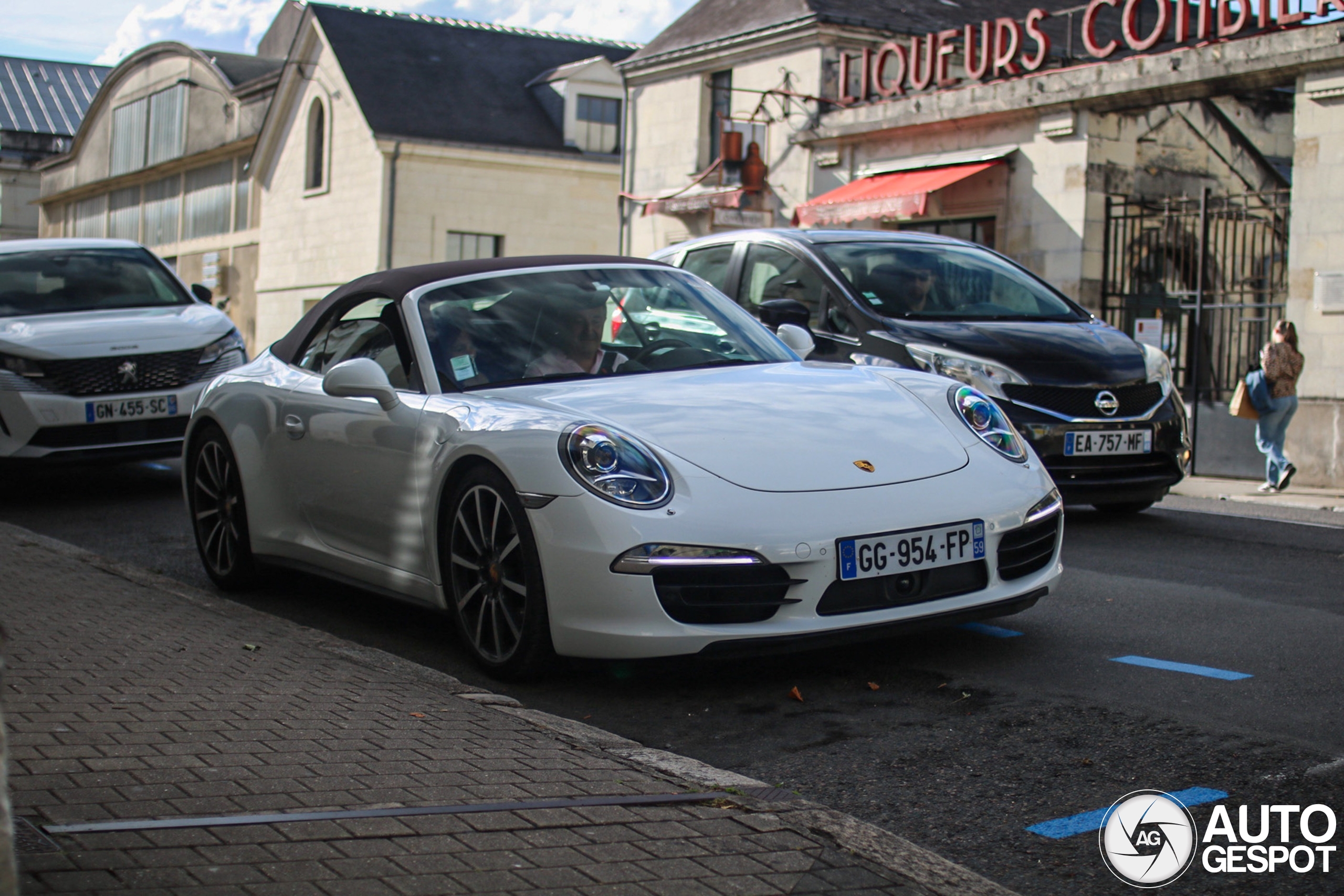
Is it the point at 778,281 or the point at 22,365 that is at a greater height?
the point at 778,281

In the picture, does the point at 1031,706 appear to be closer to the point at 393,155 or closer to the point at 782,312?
the point at 782,312

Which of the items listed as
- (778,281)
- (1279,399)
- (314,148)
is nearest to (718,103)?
A: (1279,399)

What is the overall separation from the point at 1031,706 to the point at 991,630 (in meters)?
1.15

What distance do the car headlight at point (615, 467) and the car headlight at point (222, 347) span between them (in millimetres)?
6266

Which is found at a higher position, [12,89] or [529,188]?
[12,89]

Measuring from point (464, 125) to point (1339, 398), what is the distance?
2699cm

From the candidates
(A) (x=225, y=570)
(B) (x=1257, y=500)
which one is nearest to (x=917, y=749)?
(A) (x=225, y=570)

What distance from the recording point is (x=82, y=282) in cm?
1143

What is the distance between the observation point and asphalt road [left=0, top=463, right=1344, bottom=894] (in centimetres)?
349

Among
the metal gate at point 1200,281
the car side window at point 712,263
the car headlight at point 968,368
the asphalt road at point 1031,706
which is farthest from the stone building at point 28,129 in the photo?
the asphalt road at point 1031,706

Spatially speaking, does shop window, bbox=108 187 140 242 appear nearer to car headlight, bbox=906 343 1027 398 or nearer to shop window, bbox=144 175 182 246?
shop window, bbox=144 175 182 246

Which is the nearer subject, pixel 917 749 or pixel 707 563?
pixel 917 749

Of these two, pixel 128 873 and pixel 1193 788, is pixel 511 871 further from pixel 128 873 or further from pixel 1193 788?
pixel 1193 788

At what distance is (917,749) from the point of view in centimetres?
405
